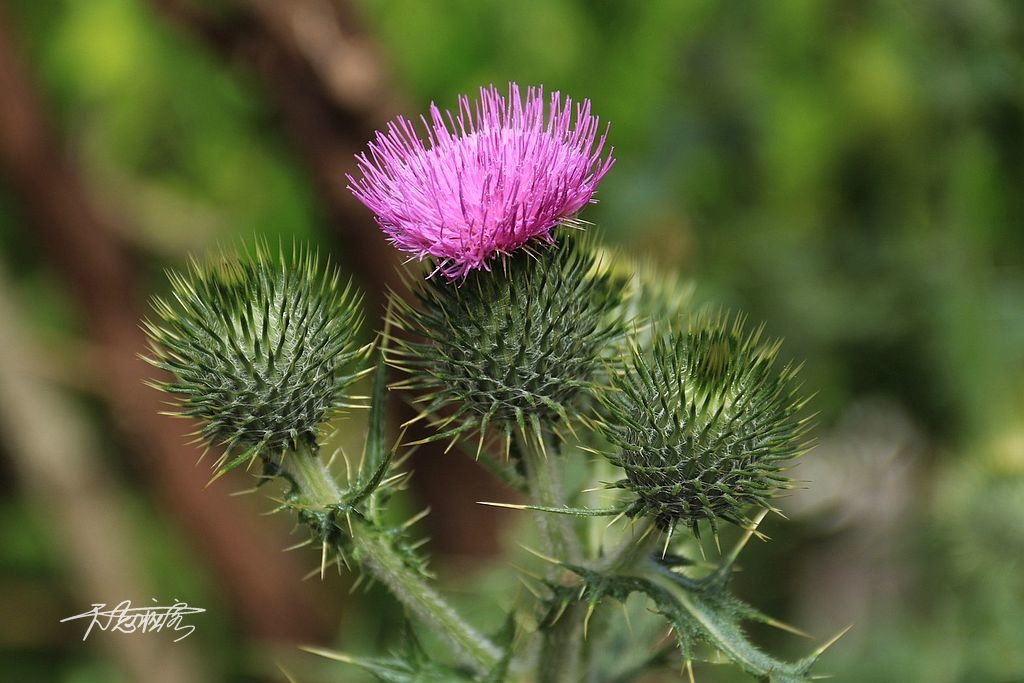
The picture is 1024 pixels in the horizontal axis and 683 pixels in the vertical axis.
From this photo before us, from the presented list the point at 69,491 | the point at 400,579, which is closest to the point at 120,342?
the point at 69,491

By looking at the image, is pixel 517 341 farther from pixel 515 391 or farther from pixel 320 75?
pixel 320 75

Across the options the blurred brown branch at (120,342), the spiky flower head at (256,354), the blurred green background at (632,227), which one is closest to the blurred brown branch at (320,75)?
the blurred green background at (632,227)

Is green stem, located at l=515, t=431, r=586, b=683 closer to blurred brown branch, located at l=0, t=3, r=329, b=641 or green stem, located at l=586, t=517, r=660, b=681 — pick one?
green stem, located at l=586, t=517, r=660, b=681

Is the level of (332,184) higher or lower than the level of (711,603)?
higher

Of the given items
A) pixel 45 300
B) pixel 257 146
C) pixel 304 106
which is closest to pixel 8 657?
pixel 45 300

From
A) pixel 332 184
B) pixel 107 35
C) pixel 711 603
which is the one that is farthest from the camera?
pixel 107 35

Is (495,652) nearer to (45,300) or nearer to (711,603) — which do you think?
(711,603)

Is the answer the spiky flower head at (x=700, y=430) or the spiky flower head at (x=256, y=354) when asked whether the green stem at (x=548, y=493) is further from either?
the spiky flower head at (x=256, y=354)
